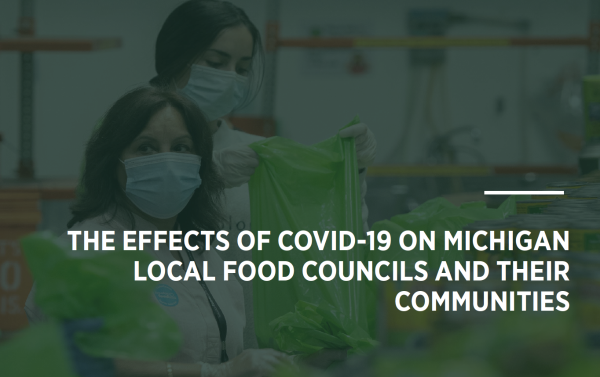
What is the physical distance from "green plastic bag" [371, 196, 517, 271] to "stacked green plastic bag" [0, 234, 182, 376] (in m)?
0.85

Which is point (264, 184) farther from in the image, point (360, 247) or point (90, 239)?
point (90, 239)

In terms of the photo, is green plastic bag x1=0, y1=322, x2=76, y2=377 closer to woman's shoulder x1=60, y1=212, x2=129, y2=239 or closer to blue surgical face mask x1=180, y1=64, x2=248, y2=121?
woman's shoulder x1=60, y1=212, x2=129, y2=239

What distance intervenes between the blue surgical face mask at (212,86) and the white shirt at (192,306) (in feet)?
1.78

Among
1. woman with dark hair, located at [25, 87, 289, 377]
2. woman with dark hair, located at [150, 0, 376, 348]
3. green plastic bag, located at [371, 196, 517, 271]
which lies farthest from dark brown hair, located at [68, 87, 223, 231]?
green plastic bag, located at [371, 196, 517, 271]

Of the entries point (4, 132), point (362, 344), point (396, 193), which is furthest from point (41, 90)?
point (362, 344)

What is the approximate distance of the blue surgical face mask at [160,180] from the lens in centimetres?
132

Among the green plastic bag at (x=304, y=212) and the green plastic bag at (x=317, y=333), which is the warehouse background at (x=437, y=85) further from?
the green plastic bag at (x=317, y=333)

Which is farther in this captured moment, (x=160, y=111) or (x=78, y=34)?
(x=78, y=34)

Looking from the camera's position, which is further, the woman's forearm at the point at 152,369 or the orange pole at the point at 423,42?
the orange pole at the point at 423,42

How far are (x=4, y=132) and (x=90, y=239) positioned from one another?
3.66 metres

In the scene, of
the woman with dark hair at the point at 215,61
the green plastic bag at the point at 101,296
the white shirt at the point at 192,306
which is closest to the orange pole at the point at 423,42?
the woman with dark hair at the point at 215,61

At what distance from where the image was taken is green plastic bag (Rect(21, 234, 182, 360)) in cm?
63

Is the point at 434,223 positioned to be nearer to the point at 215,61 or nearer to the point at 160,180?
the point at 160,180

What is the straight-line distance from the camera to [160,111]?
1.34 meters
